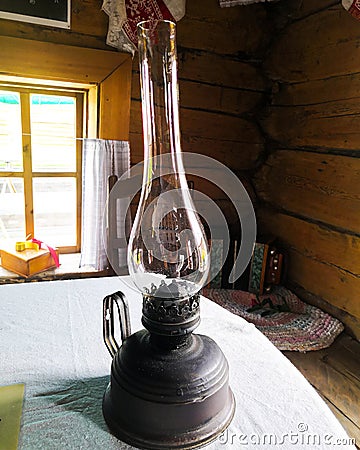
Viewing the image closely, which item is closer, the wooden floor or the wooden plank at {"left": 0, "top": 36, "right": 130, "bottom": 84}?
the wooden floor

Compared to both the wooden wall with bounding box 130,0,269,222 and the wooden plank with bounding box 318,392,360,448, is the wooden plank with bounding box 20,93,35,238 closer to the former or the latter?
the wooden wall with bounding box 130,0,269,222

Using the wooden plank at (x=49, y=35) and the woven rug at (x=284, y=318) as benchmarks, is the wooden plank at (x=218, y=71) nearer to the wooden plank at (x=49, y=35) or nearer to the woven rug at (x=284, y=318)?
the wooden plank at (x=49, y=35)

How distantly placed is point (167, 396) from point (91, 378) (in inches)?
6.9

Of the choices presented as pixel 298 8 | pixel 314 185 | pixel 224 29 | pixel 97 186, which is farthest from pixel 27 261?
pixel 298 8

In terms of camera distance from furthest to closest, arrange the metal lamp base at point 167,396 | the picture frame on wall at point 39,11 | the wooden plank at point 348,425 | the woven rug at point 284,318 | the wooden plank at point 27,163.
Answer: the wooden plank at point 27,163 → the woven rug at point 284,318 → the picture frame on wall at point 39,11 → the wooden plank at point 348,425 → the metal lamp base at point 167,396

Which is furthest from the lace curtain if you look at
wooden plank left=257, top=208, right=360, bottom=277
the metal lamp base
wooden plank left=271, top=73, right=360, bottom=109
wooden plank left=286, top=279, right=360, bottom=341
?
the metal lamp base

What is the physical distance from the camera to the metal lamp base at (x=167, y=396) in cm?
45

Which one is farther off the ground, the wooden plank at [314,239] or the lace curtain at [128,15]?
the lace curtain at [128,15]

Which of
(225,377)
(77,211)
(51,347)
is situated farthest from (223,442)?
(77,211)

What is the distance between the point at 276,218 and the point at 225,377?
5.41ft

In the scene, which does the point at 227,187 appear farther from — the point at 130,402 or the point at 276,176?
the point at 130,402

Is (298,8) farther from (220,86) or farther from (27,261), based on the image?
(27,261)

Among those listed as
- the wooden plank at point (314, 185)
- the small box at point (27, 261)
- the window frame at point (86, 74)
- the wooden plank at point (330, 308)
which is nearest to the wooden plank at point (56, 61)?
the window frame at point (86, 74)

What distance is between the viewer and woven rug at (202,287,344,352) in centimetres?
154
